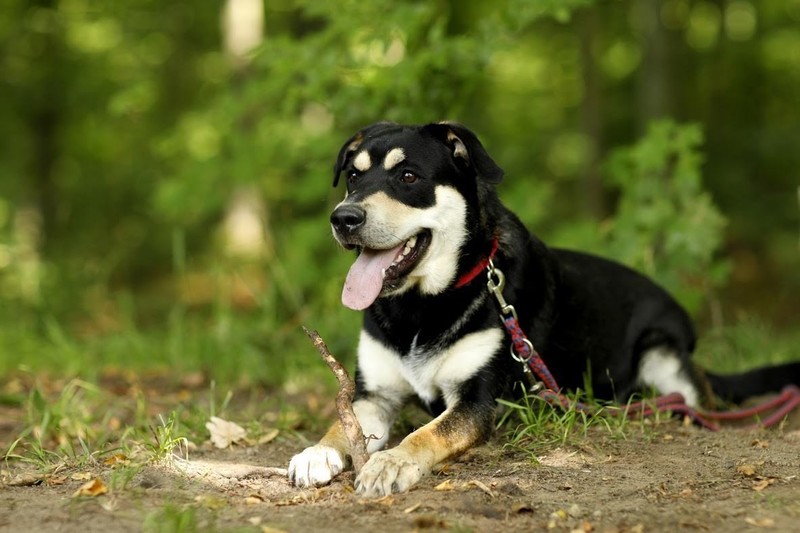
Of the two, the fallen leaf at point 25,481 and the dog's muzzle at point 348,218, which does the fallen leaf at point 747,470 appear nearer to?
the dog's muzzle at point 348,218

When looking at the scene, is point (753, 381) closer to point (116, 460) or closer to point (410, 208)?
point (410, 208)

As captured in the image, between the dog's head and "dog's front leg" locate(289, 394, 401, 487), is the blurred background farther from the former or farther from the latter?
the dog's head

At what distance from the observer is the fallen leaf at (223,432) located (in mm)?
4434

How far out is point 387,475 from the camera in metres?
3.46

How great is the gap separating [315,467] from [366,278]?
0.89 meters

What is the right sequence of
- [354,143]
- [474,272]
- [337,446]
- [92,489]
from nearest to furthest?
[92,489]
[337,446]
[474,272]
[354,143]

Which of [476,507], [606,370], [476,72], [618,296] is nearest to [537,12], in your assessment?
[476,72]

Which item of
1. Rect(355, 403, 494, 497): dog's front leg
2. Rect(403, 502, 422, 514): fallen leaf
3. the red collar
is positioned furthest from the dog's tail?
Rect(403, 502, 422, 514): fallen leaf

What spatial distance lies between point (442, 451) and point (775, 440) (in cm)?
170

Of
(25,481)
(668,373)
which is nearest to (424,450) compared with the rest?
(25,481)

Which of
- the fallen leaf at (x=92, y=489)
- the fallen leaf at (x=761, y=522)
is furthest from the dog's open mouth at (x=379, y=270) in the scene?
the fallen leaf at (x=761, y=522)

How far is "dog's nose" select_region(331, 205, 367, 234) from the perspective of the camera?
3.90 meters

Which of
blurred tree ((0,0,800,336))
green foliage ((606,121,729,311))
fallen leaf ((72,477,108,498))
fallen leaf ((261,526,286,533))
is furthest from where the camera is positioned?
green foliage ((606,121,729,311))

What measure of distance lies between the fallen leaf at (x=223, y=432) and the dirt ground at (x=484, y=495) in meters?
0.24
